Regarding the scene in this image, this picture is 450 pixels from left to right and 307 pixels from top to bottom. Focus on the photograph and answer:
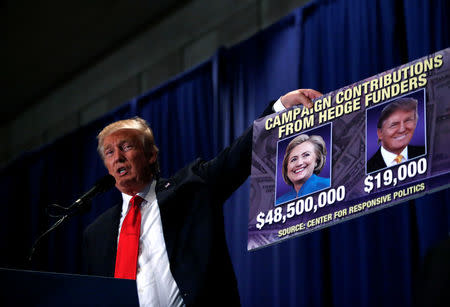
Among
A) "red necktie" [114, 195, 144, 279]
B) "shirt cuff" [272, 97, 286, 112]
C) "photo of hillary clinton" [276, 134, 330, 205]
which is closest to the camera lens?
"photo of hillary clinton" [276, 134, 330, 205]

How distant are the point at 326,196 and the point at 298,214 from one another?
10cm

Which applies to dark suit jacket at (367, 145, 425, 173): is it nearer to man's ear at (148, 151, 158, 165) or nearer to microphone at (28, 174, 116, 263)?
microphone at (28, 174, 116, 263)

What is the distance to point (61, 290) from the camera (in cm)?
172

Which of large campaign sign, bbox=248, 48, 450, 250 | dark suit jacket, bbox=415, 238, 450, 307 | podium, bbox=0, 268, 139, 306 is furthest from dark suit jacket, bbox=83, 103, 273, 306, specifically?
dark suit jacket, bbox=415, 238, 450, 307

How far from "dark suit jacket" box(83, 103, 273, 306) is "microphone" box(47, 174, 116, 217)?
21 cm

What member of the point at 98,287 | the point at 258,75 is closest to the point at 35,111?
the point at 258,75

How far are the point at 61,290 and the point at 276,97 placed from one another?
2405 millimetres

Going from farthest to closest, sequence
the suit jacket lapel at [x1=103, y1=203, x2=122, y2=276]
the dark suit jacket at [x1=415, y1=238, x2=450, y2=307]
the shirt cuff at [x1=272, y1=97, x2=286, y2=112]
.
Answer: the suit jacket lapel at [x1=103, y1=203, x2=122, y2=276]
the shirt cuff at [x1=272, y1=97, x2=286, y2=112]
the dark suit jacket at [x1=415, y1=238, x2=450, y2=307]

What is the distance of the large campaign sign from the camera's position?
167cm

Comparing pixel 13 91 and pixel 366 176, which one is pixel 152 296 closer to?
pixel 366 176

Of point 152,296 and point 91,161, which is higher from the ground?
point 91,161

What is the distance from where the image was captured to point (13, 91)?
21.9ft

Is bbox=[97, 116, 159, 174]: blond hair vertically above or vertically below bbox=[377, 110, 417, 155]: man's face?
above

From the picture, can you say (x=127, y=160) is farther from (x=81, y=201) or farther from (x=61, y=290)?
(x=61, y=290)
